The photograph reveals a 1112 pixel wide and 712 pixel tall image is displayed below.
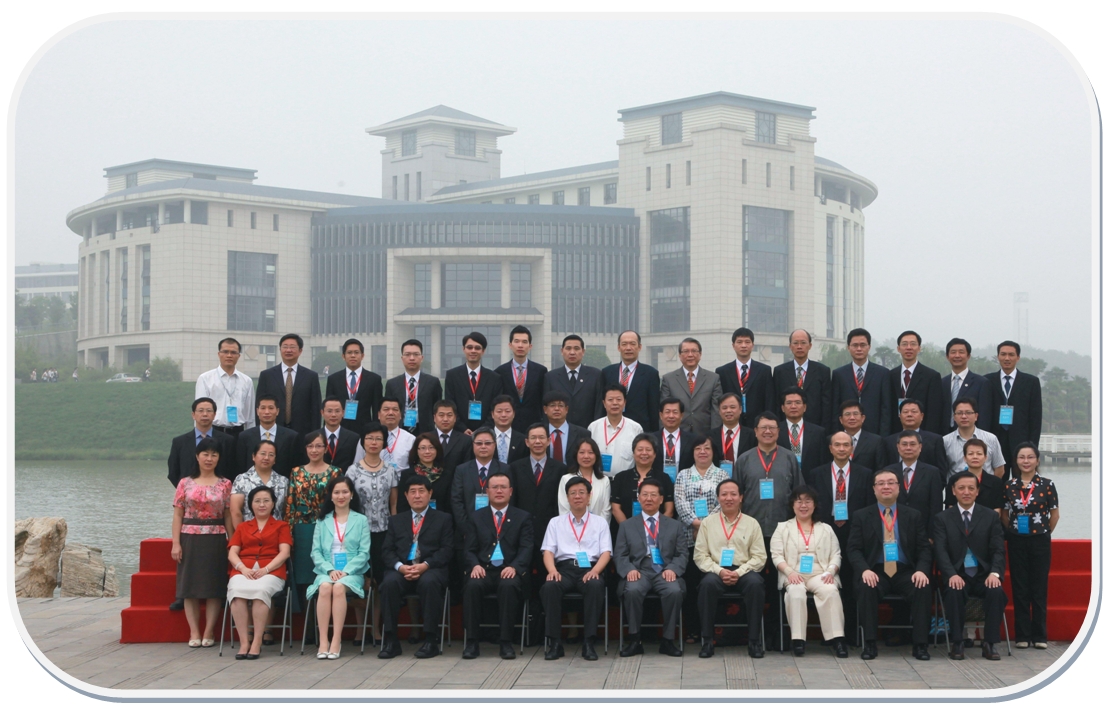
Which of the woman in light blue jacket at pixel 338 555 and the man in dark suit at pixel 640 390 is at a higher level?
the man in dark suit at pixel 640 390

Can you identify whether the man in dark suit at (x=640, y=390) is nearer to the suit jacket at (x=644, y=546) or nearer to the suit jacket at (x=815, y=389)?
the suit jacket at (x=815, y=389)

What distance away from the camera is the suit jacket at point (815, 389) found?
26.9 ft

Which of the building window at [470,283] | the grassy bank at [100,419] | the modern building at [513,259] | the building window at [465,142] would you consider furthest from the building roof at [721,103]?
the grassy bank at [100,419]

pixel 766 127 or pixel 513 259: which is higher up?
pixel 766 127

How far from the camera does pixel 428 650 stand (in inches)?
278

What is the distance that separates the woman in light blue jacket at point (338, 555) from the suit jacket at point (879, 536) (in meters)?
3.04

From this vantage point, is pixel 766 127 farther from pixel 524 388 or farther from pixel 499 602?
pixel 499 602

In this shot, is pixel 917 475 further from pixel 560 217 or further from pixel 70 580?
pixel 560 217

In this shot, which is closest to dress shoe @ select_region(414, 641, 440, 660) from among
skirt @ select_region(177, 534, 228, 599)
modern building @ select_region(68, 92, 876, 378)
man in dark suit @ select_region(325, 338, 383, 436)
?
skirt @ select_region(177, 534, 228, 599)

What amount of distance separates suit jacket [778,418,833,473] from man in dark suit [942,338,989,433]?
0.96 metres

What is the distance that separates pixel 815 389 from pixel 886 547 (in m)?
1.45

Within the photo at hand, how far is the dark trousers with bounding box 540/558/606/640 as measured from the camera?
7.00 m

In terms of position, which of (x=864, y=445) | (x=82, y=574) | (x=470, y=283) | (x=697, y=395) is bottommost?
(x=82, y=574)

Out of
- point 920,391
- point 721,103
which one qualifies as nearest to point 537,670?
point 920,391
